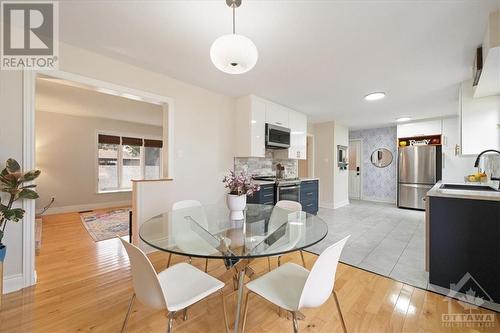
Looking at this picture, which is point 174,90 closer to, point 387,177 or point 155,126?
point 155,126

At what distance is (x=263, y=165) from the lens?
4.32 m

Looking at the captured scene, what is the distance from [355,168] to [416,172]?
1.80 meters

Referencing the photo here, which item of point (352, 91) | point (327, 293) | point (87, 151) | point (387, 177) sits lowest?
point (327, 293)

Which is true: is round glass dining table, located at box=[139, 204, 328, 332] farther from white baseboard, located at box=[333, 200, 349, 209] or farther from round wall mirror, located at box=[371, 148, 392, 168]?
round wall mirror, located at box=[371, 148, 392, 168]

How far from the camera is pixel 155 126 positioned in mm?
6508

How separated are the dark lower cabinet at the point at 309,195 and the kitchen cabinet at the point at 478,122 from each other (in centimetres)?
247

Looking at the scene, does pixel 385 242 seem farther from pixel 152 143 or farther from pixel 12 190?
pixel 152 143

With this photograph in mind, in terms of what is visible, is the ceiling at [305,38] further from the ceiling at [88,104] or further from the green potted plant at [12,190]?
the ceiling at [88,104]

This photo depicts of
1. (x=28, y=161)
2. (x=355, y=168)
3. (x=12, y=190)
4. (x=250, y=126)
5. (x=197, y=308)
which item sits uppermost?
(x=250, y=126)

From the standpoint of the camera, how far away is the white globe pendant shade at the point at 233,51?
50.1 inches

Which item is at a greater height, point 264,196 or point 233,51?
point 233,51

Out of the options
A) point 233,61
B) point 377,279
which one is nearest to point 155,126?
point 233,61

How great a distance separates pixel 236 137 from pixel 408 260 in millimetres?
2950

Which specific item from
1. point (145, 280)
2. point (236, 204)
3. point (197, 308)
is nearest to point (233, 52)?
point (236, 204)
